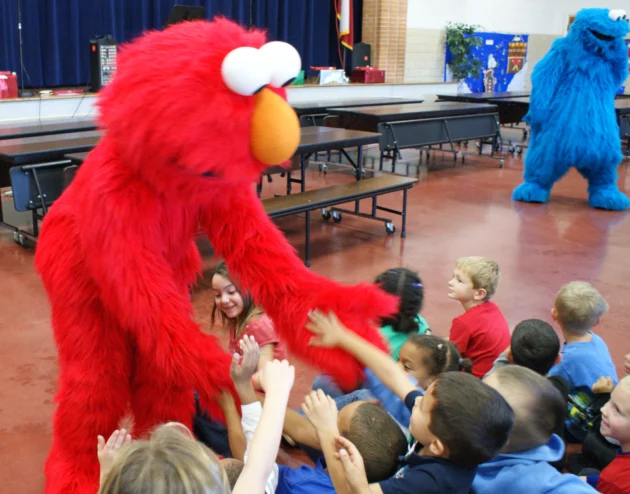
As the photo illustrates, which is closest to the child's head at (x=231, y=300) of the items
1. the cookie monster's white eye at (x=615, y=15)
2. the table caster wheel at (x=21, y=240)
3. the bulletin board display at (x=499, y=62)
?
the table caster wheel at (x=21, y=240)

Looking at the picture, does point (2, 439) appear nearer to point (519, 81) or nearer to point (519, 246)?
point (519, 246)

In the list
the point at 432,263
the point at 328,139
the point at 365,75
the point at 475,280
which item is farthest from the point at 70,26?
the point at 475,280

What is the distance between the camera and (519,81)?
46.1ft

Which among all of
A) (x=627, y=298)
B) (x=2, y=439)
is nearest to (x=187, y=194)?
(x=2, y=439)

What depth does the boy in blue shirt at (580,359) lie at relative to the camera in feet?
7.52

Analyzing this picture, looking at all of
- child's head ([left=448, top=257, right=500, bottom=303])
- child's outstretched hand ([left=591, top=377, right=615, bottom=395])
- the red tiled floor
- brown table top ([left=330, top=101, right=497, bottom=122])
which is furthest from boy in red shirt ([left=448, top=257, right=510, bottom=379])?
brown table top ([left=330, top=101, right=497, bottom=122])

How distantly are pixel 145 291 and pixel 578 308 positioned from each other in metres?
1.57

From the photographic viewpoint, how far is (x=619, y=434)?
1736 mm

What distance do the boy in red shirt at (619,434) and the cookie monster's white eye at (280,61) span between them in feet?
3.93

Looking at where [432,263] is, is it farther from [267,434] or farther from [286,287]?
[267,434]

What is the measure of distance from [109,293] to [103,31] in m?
8.25

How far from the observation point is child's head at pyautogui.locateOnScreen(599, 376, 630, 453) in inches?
67.4

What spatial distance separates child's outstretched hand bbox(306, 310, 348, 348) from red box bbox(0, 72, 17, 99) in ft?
21.9

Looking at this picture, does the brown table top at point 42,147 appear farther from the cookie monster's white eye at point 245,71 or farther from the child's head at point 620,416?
the child's head at point 620,416
